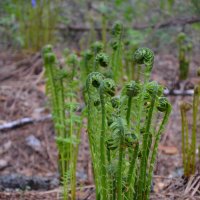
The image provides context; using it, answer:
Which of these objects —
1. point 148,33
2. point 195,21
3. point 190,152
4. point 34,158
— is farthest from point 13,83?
point 190,152

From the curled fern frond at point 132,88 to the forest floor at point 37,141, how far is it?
79 cm

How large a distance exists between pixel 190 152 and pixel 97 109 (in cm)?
63

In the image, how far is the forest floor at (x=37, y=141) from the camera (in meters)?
2.35

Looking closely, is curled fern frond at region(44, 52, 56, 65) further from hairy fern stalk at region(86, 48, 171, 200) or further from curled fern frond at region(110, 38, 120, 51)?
hairy fern stalk at region(86, 48, 171, 200)

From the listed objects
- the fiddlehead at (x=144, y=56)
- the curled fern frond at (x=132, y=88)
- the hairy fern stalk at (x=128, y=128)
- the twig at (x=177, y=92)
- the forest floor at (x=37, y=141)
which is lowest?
the forest floor at (x=37, y=141)

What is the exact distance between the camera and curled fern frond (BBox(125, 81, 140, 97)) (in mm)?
1287

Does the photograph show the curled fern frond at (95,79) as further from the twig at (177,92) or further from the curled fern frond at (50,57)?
the twig at (177,92)

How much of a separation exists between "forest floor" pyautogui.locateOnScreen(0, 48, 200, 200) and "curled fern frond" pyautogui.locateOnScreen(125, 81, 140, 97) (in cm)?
79

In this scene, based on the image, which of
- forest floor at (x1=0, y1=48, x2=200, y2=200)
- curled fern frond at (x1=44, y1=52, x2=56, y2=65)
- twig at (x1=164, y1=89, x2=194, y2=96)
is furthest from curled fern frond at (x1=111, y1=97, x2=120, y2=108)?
twig at (x1=164, y1=89, x2=194, y2=96)

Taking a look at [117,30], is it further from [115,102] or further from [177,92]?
[177,92]

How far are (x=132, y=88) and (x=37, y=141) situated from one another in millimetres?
2097

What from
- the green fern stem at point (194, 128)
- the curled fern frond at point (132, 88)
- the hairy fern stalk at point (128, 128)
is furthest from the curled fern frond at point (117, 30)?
the curled fern frond at point (132, 88)

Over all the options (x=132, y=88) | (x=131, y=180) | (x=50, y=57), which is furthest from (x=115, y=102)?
(x=50, y=57)

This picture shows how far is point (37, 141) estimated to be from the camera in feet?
10.7
